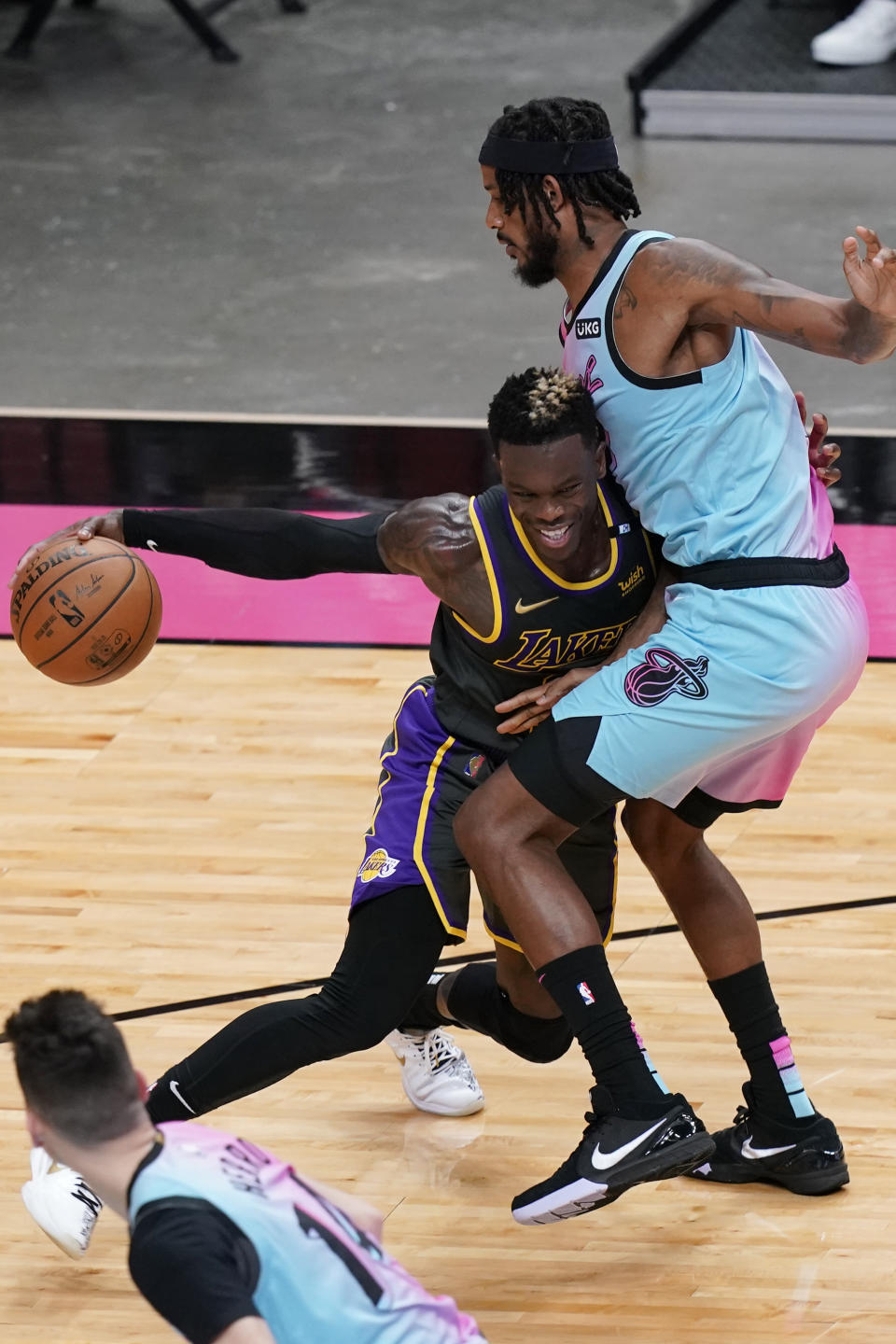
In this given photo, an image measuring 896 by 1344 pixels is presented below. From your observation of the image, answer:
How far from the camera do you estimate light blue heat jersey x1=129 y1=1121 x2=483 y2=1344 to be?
2.24 m

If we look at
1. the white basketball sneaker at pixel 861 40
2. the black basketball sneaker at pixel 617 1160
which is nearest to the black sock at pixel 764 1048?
the black basketball sneaker at pixel 617 1160

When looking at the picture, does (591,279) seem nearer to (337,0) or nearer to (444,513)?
(444,513)

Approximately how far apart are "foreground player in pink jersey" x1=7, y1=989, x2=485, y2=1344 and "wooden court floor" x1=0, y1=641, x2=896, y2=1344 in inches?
36.4

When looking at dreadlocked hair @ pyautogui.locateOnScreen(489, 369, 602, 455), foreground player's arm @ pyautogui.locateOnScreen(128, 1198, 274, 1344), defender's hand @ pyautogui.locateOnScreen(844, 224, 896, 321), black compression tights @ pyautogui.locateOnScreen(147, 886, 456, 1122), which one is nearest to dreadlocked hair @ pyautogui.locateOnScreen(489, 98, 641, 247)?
dreadlocked hair @ pyautogui.locateOnScreen(489, 369, 602, 455)

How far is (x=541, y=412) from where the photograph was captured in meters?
3.20

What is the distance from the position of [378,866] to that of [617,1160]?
26.3 inches

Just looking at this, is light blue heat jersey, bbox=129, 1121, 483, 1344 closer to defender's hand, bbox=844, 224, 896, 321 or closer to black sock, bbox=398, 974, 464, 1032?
black sock, bbox=398, 974, 464, 1032

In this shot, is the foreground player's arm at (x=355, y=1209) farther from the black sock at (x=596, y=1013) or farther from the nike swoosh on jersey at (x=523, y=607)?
the nike swoosh on jersey at (x=523, y=607)

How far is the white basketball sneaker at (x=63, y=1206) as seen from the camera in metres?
3.28

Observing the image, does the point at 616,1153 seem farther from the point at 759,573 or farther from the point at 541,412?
the point at 541,412

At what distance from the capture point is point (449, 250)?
995 cm

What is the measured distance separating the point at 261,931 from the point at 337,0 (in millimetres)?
11672

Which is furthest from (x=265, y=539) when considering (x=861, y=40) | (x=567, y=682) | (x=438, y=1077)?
(x=861, y=40)

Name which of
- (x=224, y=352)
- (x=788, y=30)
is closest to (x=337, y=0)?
(x=788, y=30)
